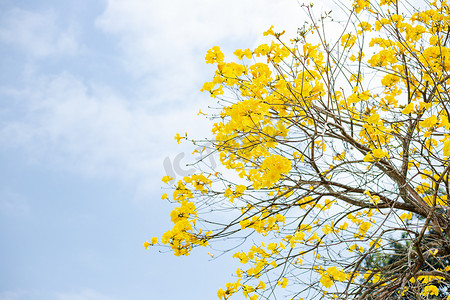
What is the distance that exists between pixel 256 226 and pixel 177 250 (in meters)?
0.51

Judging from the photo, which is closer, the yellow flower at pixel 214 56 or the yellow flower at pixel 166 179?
the yellow flower at pixel 214 56

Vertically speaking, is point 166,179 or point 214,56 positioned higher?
point 214,56

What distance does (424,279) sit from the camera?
278 centimetres

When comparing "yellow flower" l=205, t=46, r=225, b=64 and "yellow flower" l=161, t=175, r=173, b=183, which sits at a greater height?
"yellow flower" l=205, t=46, r=225, b=64

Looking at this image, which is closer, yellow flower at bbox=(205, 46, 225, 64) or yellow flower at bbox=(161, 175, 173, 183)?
yellow flower at bbox=(205, 46, 225, 64)

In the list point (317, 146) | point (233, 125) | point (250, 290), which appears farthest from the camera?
point (317, 146)

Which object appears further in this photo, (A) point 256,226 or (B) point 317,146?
(B) point 317,146

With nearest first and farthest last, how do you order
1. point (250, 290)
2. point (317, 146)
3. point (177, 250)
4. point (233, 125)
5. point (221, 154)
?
point (233, 125) → point (177, 250) → point (250, 290) → point (221, 154) → point (317, 146)

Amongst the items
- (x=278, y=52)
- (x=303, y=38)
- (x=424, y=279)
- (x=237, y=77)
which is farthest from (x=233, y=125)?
(x=424, y=279)

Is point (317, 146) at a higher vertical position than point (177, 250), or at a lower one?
higher

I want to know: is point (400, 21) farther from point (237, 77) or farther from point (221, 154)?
point (221, 154)

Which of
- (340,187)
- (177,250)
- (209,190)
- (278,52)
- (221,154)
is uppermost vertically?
(278,52)

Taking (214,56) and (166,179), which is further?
(166,179)

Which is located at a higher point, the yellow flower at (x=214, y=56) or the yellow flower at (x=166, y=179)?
the yellow flower at (x=214, y=56)
